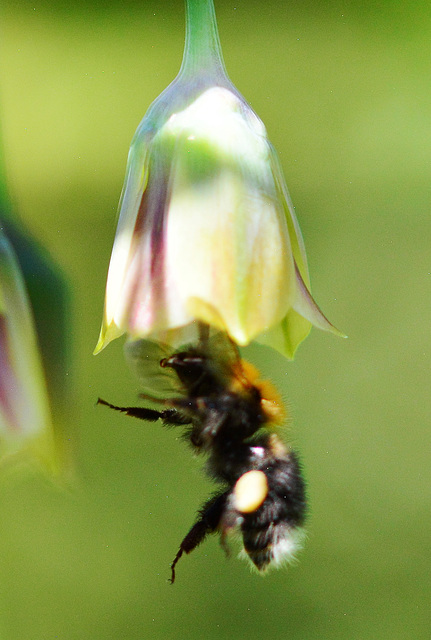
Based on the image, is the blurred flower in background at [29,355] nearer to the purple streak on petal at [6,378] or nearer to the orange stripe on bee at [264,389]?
the purple streak on petal at [6,378]

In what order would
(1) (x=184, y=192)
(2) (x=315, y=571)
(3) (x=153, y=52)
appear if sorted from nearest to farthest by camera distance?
1. (1) (x=184, y=192)
2. (3) (x=153, y=52)
3. (2) (x=315, y=571)

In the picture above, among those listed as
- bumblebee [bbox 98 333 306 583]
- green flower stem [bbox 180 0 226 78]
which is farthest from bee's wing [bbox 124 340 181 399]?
green flower stem [bbox 180 0 226 78]

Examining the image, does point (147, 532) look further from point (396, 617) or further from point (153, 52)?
point (153, 52)

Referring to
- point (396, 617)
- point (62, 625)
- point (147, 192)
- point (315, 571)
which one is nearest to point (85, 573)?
point (62, 625)

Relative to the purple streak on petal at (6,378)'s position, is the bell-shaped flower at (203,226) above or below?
above

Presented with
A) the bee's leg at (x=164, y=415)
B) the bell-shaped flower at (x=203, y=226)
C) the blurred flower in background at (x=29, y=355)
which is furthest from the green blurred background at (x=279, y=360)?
the bell-shaped flower at (x=203, y=226)

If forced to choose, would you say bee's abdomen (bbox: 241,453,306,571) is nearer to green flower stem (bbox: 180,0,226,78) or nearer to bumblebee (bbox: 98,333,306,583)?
bumblebee (bbox: 98,333,306,583)
